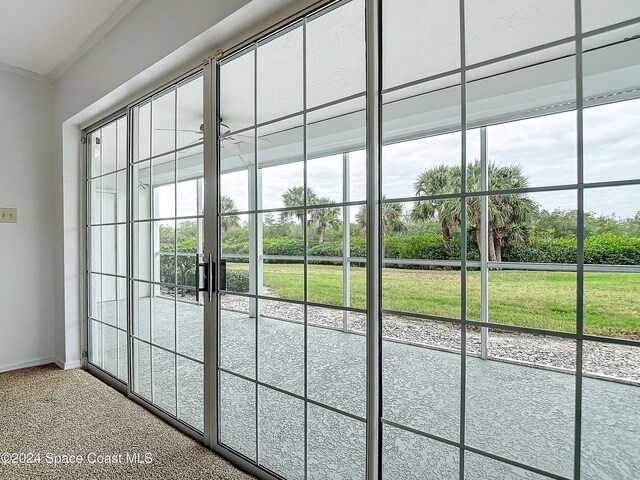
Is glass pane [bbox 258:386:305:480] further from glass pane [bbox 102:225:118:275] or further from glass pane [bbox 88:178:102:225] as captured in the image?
glass pane [bbox 88:178:102:225]

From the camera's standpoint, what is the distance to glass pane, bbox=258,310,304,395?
70.6 inches

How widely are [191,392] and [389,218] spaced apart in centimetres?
166

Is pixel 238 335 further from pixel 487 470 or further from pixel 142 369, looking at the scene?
pixel 487 470

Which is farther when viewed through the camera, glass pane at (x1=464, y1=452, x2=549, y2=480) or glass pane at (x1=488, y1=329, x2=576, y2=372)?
glass pane at (x1=488, y1=329, x2=576, y2=372)

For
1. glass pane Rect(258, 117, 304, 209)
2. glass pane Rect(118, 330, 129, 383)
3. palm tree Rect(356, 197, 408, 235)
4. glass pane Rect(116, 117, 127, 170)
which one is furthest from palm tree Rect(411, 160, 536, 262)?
glass pane Rect(118, 330, 129, 383)

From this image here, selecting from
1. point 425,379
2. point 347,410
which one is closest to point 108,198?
point 347,410

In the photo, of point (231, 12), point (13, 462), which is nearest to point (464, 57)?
point (231, 12)

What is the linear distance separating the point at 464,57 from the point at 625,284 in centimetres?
415

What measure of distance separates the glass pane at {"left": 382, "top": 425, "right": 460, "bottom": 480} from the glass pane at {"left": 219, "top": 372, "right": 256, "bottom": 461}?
2.28 ft

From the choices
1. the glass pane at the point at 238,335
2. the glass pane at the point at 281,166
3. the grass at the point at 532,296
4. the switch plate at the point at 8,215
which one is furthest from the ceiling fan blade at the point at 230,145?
the switch plate at the point at 8,215

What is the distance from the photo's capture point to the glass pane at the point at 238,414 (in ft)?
6.12

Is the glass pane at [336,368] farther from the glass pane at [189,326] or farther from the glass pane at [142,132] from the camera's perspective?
the glass pane at [142,132]

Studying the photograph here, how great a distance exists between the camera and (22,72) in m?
3.21

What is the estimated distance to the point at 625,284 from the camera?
3.99 metres
